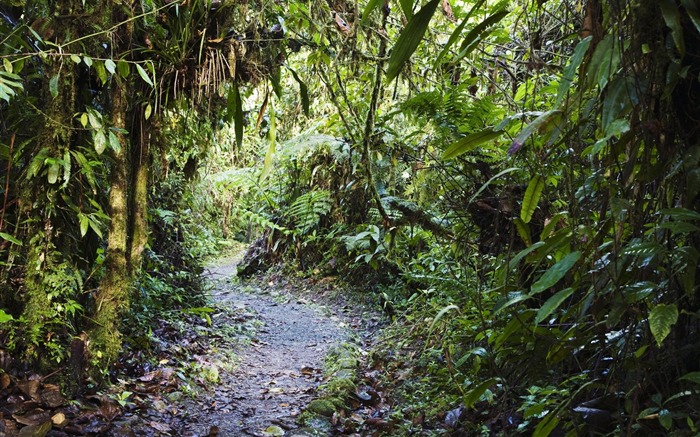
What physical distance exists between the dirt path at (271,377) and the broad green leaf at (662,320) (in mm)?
2664

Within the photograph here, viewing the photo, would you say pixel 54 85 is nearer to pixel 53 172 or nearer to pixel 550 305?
pixel 53 172

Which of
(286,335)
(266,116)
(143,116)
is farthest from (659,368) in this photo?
(266,116)

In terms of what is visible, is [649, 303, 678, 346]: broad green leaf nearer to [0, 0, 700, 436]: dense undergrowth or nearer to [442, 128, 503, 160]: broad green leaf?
[0, 0, 700, 436]: dense undergrowth

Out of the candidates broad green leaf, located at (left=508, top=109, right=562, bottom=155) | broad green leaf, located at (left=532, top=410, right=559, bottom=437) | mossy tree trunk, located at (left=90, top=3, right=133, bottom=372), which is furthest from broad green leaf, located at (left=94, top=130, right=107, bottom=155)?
broad green leaf, located at (left=532, top=410, right=559, bottom=437)

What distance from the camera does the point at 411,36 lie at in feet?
4.33

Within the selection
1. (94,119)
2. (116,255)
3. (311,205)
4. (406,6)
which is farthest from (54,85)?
(311,205)

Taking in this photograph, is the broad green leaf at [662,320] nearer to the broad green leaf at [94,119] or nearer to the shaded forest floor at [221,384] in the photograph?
the shaded forest floor at [221,384]

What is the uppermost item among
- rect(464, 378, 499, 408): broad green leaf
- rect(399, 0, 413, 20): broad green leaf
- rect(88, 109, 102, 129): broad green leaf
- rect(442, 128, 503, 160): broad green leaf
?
rect(399, 0, 413, 20): broad green leaf

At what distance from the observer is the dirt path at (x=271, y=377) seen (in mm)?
3449

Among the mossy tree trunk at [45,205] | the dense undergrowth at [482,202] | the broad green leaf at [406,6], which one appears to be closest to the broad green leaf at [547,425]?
the dense undergrowth at [482,202]

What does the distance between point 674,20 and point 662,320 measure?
0.75 metres

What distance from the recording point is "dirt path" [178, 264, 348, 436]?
345 centimetres

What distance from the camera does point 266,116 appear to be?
6809 mm

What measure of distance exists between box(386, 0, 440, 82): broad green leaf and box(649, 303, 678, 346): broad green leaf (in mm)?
937
